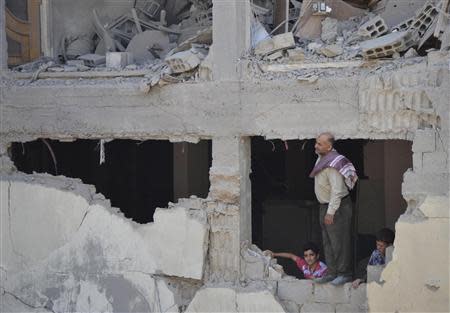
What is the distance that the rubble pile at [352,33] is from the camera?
769 cm

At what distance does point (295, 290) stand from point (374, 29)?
265 cm

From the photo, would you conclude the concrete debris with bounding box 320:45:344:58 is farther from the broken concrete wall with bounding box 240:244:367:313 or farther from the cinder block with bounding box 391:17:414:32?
the broken concrete wall with bounding box 240:244:367:313

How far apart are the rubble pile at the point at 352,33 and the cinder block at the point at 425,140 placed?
2.52 ft

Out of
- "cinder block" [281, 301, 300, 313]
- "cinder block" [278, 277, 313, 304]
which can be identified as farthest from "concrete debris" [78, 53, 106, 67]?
"cinder block" [281, 301, 300, 313]

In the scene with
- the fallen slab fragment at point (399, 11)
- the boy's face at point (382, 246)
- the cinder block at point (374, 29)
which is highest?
the fallen slab fragment at point (399, 11)

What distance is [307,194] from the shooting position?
11.7m

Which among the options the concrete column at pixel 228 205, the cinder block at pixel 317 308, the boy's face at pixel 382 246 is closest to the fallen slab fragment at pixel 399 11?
the concrete column at pixel 228 205

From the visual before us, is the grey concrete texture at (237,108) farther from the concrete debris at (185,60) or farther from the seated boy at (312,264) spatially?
the seated boy at (312,264)

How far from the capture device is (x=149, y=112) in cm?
848

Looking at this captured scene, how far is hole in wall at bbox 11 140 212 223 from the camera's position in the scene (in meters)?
11.3

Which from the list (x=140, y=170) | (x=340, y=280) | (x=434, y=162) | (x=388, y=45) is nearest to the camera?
(x=434, y=162)

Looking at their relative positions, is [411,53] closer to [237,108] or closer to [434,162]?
[434,162]

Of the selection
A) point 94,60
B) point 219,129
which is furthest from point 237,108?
point 94,60

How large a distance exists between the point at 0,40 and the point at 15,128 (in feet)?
3.28
